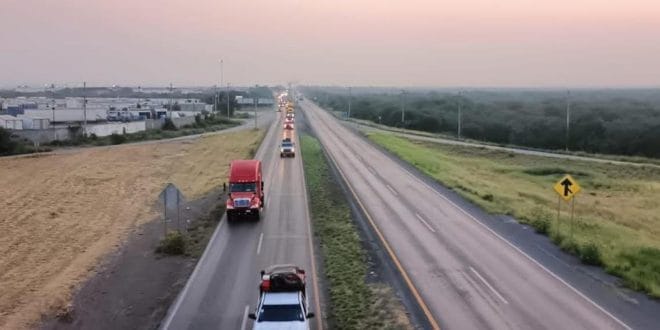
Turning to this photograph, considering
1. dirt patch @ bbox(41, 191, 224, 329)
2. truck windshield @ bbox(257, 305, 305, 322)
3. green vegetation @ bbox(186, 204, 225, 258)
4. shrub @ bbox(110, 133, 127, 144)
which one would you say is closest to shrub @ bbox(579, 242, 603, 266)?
truck windshield @ bbox(257, 305, 305, 322)

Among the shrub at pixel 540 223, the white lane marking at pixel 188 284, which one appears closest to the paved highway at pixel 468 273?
the shrub at pixel 540 223

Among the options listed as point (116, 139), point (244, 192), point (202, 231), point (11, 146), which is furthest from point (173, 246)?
point (116, 139)

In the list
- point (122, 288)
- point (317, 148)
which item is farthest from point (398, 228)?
point (317, 148)

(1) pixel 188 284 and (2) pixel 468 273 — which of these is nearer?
(1) pixel 188 284

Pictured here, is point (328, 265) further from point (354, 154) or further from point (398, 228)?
point (354, 154)

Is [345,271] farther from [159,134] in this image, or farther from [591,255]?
[159,134]

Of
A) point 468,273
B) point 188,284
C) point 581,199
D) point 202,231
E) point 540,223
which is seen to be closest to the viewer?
point 188,284

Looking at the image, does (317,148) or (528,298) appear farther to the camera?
(317,148)

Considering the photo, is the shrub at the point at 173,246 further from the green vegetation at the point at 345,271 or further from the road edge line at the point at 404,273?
the road edge line at the point at 404,273
